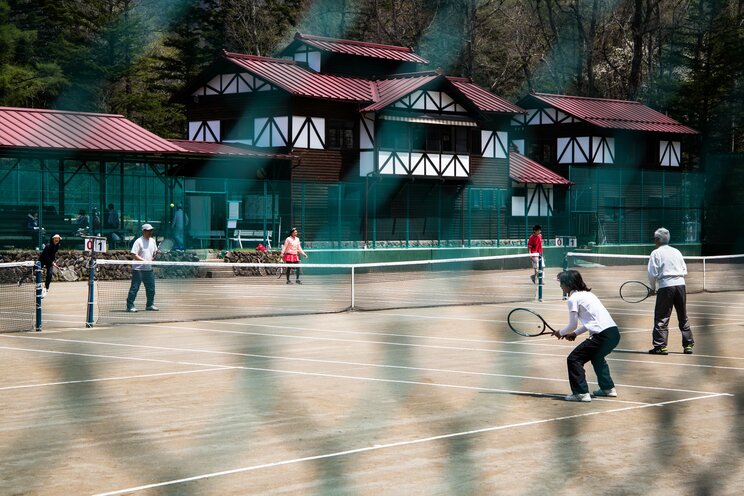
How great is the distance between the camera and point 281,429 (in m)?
8.30

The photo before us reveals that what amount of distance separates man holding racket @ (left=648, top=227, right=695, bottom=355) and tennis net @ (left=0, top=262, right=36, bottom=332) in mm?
7963

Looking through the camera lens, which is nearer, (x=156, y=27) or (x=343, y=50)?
(x=156, y=27)

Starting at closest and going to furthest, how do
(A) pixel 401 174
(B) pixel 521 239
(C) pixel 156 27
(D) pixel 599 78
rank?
(C) pixel 156 27 → (A) pixel 401 174 → (B) pixel 521 239 → (D) pixel 599 78

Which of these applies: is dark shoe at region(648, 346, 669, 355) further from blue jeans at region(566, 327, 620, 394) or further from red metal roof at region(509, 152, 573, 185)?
red metal roof at region(509, 152, 573, 185)

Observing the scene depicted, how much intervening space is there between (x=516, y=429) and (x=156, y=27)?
4.45 m

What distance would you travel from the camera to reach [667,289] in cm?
1377

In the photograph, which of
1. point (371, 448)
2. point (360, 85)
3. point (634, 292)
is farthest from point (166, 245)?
point (371, 448)

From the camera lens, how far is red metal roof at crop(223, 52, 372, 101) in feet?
125

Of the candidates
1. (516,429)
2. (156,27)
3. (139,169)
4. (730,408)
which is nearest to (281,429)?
(516,429)

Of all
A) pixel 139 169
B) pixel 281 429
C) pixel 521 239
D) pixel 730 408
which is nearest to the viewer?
pixel 281 429

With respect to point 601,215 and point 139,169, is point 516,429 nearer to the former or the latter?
point 139,169

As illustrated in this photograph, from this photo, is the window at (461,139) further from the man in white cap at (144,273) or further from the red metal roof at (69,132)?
the man in white cap at (144,273)

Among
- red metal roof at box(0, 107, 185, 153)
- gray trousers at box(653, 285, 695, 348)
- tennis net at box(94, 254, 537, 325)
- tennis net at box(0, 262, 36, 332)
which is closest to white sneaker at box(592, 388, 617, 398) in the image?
gray trousers at box(653, 285, 695, 348)

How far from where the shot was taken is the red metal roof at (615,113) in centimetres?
4847
